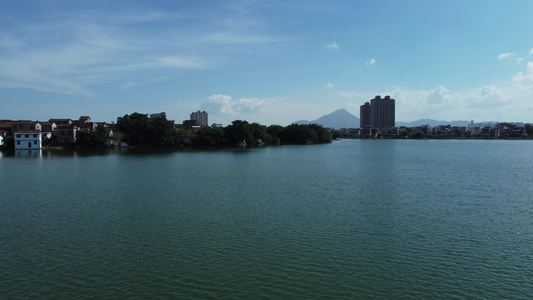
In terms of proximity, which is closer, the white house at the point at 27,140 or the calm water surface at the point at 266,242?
the calm water surface at the point at 266,242

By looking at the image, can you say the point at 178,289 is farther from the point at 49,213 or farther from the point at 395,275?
the point at 49,213

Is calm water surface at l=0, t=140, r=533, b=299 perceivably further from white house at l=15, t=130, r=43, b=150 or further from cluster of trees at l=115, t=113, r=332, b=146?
cluster of trees at l=115, t=113, r=332, b=146

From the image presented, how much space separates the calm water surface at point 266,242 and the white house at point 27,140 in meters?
39.8

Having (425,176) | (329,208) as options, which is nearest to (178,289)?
(329,208)

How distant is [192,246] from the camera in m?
11.3

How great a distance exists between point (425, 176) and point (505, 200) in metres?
9.06

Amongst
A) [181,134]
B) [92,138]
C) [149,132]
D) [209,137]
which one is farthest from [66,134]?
[209,137]

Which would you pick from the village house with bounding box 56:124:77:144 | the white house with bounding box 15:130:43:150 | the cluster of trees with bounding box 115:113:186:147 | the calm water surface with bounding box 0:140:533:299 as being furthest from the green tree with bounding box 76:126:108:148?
the calm water surface with bounding box 0:140:533:299

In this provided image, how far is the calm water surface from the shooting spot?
28.3 ft

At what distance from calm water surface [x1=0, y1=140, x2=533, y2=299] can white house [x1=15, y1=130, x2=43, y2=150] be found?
39.8 m

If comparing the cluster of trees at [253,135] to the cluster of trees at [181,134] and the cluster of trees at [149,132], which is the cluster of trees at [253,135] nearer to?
the cluster of trees at [181,134]

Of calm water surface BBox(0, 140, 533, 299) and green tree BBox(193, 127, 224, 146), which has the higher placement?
Answer: green tree BBox(193, 127, 224, 146)

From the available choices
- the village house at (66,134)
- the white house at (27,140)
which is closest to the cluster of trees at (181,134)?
the village house at (66,134)

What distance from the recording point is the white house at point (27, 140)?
5516cm
